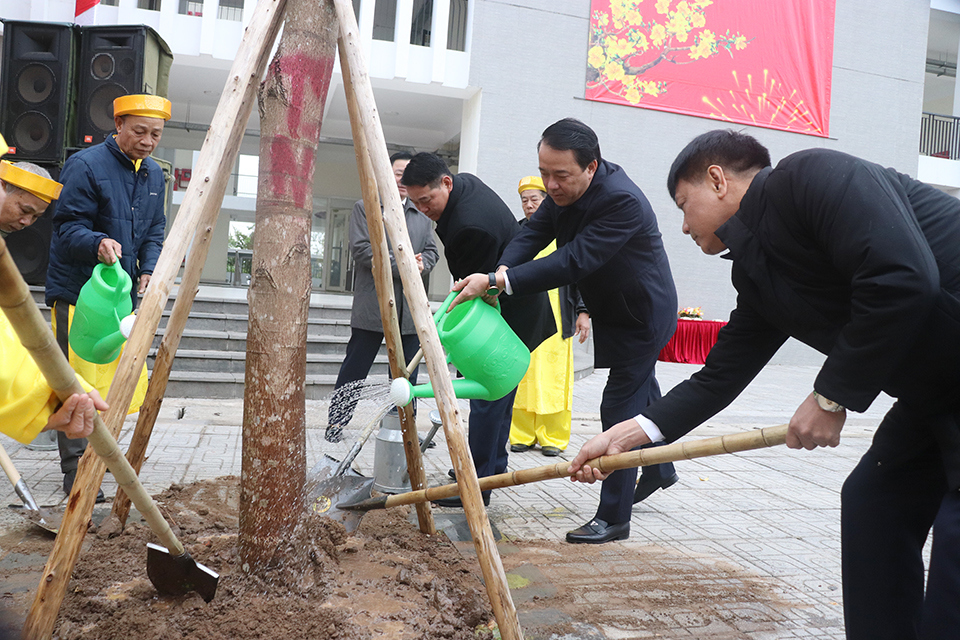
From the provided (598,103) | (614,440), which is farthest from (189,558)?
(598,103)

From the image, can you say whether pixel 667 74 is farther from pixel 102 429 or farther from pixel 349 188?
pixel 102 429

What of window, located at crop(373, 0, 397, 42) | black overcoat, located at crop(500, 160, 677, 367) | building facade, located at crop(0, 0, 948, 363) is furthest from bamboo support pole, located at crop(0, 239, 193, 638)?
window, located at crop(373, 0, 397, 42)

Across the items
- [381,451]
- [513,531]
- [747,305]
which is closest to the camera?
[747,305]

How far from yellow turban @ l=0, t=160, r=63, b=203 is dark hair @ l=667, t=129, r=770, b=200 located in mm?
2466

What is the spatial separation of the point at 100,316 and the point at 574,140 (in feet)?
6.93

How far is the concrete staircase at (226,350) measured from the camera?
664 centimetres

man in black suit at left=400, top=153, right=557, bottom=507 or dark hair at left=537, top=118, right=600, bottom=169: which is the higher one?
dark hair at left=537, top=118, right=600, bottom=169

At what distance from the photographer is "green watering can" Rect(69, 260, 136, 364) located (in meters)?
2.98

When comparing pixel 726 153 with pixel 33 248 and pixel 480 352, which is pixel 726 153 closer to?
pixel 480 352

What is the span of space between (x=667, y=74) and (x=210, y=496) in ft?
33.3

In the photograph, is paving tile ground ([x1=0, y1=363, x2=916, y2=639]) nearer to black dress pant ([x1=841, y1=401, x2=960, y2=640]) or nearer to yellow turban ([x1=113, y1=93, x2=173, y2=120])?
black dress pant ([x1=841, y1=401, x2=960, y2=640])

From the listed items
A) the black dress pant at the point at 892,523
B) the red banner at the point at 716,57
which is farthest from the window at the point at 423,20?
the black dress pant at the point at 892,523

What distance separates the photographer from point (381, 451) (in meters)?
3.79

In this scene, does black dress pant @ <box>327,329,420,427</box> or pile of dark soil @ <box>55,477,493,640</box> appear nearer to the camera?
pile of dark soil @ <box>55,477,493,640</box>
